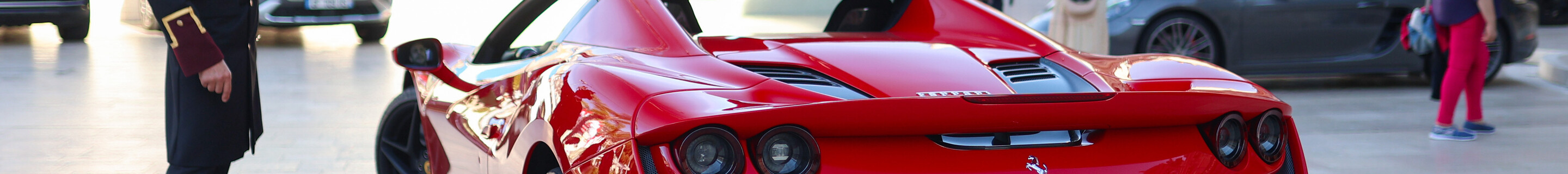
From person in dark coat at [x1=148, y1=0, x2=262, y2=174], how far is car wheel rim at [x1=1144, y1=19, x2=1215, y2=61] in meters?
5.12

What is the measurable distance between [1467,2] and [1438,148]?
21.2 inches

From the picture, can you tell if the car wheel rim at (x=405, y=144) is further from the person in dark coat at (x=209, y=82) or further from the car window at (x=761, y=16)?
the car window at (x=761, y=16)

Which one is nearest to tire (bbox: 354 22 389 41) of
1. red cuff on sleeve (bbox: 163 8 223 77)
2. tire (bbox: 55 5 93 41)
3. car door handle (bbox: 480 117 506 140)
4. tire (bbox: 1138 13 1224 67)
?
tire (bbox: 55 5 93 41)

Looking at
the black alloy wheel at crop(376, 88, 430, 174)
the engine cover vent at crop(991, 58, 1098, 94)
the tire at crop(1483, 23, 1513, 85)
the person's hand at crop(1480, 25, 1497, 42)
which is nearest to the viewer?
the engine cover vent at crop(991, 58, 1098, 94)

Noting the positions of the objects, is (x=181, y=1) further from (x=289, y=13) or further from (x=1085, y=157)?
(x=289, y=13)

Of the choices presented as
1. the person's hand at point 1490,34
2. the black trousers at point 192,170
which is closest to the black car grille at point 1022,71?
the black trousers at point 192,170

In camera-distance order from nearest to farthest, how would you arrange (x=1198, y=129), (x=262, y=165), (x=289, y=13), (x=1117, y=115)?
(x=1117, y=115) < (x=1198, y=129) < (x=262, y=165) < (x=289, y=13)

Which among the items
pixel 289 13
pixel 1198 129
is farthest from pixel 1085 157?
pixel 289 13

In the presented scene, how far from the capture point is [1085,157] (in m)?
2.04

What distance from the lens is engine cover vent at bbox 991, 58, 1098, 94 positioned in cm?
223

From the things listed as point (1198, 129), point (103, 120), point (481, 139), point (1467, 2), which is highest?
point (1467, 2)

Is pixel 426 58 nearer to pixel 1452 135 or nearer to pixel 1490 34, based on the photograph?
pixel 1490 34

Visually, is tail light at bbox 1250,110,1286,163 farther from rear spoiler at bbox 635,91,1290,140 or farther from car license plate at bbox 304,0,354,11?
car license plate at bbox 304,0,354,11

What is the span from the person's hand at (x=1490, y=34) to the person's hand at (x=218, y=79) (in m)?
4.13
